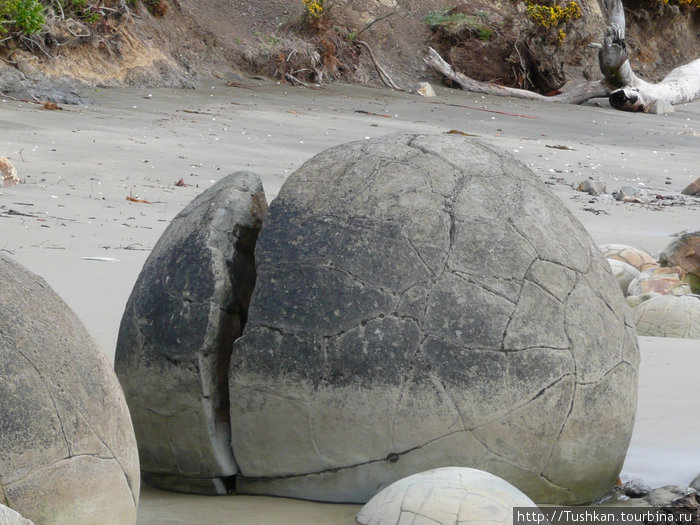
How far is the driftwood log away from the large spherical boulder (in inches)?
508

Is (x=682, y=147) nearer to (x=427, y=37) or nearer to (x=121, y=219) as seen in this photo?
(x=427, y=37)

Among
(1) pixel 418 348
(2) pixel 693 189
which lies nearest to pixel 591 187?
(2) pixel 693 189

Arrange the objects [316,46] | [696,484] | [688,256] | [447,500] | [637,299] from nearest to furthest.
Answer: [447,500]
[696,484]
[637,299]
[688,256]
[316,46]

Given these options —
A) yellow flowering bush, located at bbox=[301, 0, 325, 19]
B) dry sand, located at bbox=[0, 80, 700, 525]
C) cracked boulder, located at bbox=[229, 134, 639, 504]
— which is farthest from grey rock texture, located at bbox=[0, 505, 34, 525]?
yellow flowering bush, located at bbox=[301, 0, 325, 19]

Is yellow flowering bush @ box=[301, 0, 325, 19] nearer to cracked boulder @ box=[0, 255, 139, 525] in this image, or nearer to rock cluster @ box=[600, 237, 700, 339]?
rock cluster @ box=[600, 237, 700, 339]

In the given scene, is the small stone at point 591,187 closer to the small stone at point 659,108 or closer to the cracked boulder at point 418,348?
the cracked boulder at point 418,348

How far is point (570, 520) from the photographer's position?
3109 millimetres

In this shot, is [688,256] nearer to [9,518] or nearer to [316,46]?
[9,518]

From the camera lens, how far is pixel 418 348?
2.91 metres

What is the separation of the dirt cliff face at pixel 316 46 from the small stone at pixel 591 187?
264 inches

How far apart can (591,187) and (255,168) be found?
11.2 ft

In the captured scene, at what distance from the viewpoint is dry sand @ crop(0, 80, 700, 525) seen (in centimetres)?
402

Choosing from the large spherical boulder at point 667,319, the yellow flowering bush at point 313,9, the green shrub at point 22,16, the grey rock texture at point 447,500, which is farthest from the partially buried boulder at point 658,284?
the yellow flowering bush at point 313,9

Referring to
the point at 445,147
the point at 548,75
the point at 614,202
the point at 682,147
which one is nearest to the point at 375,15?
the point at 548,75
